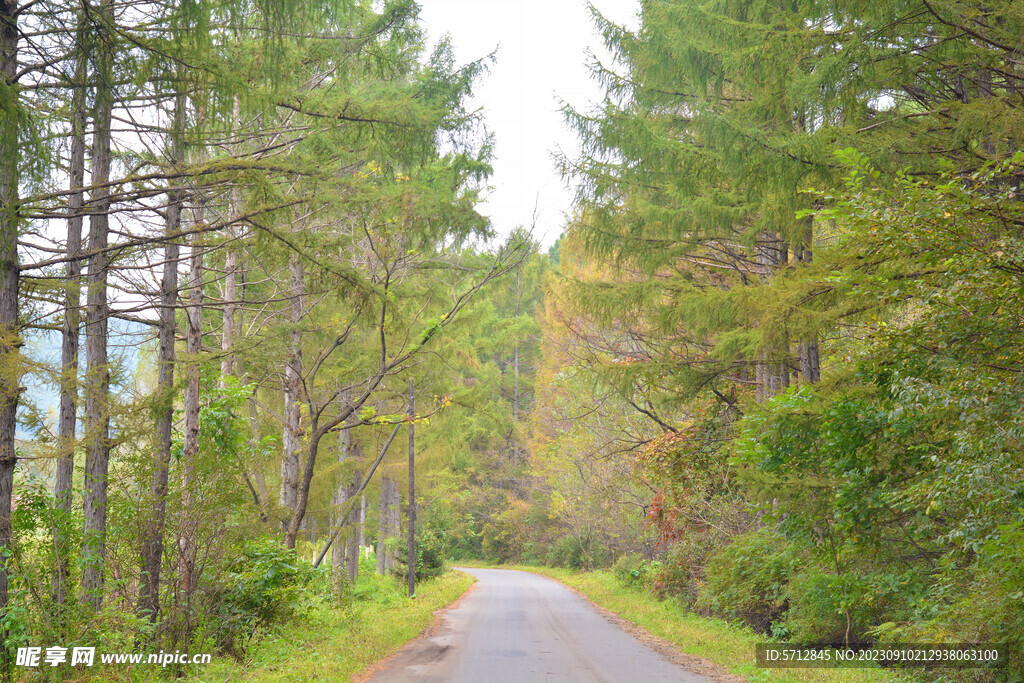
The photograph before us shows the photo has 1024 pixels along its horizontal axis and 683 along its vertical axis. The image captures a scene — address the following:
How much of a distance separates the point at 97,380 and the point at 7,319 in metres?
1.40

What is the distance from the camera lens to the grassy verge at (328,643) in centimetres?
848

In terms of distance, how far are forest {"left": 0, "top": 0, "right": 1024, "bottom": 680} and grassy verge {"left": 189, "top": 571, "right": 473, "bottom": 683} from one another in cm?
40

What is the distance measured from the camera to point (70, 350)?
7641 mm

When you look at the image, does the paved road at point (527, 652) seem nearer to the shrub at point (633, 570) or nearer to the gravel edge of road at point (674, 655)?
the gravel edge of road at point (674, 655)

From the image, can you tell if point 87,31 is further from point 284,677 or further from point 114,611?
point 284,677

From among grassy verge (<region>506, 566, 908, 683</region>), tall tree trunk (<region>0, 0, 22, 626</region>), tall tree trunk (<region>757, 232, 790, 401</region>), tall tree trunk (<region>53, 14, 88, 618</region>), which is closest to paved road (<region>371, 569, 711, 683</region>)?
grassy verge (<region>506, 566, 908, 683</region>)

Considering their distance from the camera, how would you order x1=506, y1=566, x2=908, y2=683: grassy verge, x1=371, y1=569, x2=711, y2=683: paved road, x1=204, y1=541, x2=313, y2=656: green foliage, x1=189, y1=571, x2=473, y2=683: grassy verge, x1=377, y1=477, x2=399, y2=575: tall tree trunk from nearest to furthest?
x1=189, y1=571, x2=473, y2=683: grassy verge
x1=506, y1=566, x2=908, y2=683: grassy verge
x1=371, y1=569, x2=711, y2=683: paved road
x1=204, y1=541, x2=313, y2=656: green foliage
x1=377, y1=477, x2=399, y2=575: tall tree trunk

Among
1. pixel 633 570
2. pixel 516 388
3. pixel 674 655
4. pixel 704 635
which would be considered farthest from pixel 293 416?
pixel 516 388

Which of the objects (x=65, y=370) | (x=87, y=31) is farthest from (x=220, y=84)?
(x=65, y=370)

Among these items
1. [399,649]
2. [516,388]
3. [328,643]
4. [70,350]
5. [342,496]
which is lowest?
[399,649]

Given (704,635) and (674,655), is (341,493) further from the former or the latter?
(674,655)

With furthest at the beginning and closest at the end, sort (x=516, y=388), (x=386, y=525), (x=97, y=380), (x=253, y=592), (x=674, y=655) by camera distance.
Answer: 1. (x=516, y=388)
2. (x=386, y=525)
3. (x=674, y=655)
4. (x=253, y=592)
5. (x=97, y=380)

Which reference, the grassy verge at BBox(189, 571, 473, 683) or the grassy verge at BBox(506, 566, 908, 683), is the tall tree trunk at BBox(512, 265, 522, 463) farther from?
the grassy verge at BBox(189, 571, 473, 683)

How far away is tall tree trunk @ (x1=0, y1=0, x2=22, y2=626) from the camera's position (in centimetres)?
613
